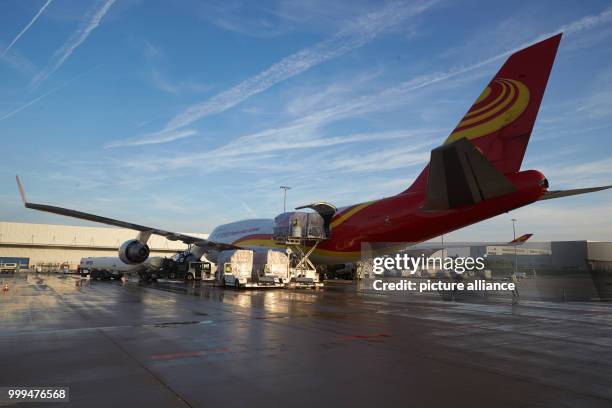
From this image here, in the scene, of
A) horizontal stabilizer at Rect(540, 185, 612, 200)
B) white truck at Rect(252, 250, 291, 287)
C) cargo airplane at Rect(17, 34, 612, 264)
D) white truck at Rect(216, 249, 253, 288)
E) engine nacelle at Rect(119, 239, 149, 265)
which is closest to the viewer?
cargo airplane at Rect(17, 34, 612, 264)

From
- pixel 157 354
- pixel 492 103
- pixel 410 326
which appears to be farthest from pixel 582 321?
pixel 157 354

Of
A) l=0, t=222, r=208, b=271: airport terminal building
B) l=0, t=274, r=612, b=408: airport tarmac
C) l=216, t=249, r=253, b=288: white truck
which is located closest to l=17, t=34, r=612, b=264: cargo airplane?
l=0, t=274, r=612, b=408: airport tarmac

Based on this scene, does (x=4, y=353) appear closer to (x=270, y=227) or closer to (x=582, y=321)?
(x=582, y=321)

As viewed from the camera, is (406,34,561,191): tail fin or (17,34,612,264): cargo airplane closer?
(17,34,612,264): cargo airplane

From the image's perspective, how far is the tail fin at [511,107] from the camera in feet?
48.8

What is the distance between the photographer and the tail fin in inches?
586

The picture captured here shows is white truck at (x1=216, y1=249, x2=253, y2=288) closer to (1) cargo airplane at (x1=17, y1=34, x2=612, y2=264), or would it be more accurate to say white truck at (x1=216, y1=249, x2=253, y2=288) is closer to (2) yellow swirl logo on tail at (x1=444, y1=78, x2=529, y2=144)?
(1) cargo airplane at (x1=17, y1=34, x2=612, y2=264)

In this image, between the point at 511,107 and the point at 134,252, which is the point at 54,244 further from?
the point at 511,107

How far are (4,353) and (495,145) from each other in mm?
15722

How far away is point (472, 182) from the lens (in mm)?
12969

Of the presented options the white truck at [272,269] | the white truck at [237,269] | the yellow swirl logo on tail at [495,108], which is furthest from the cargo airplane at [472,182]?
the white truck at [237,269]

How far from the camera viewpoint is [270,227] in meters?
32.6

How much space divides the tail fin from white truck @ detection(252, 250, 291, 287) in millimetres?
13395

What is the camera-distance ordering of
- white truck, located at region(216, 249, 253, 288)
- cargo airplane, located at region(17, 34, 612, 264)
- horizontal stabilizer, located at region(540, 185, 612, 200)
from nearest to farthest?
cargo airplane, located at region(17, 34, 612, 264)
horizontal stabilizer, located at region(540, 185, 612, 200)
white truck, located at region(216, 249, 253, 288)
